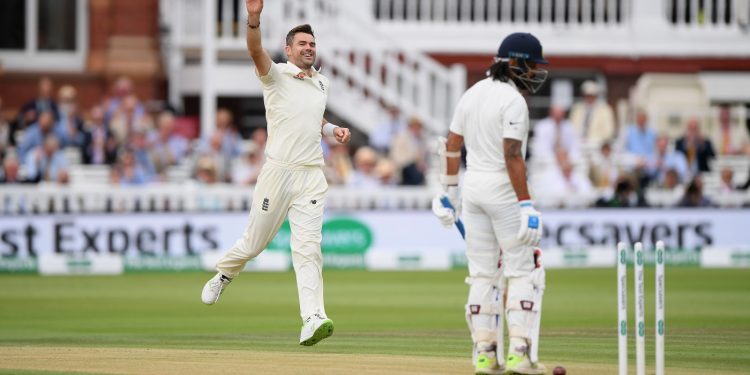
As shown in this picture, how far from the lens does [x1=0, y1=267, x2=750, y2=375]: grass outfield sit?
30.0ft

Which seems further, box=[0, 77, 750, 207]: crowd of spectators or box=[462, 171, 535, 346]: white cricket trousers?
box=[0, 77, 750, 207]: crowd of spectators

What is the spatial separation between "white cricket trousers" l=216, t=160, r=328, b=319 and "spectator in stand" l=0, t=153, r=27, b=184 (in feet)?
32.6

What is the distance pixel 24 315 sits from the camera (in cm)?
1303

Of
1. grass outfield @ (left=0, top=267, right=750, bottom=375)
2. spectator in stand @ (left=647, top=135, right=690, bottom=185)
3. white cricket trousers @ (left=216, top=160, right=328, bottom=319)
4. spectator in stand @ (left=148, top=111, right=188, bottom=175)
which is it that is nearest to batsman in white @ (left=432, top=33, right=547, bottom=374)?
grass outfield @ (left=0, top=267, right=750, bottom=375)

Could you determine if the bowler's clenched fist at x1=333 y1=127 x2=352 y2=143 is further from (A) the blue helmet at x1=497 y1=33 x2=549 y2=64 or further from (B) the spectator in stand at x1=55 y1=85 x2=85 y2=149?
(B) the spectator in stand at x1=55 y1=85 x2=85 y2=149

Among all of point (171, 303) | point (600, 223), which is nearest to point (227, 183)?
point (600, 223)

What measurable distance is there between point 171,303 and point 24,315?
1605 millimetres

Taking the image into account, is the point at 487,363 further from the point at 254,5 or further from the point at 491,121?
the point at 254,5

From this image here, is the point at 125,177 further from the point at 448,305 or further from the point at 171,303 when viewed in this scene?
the point at 448,305

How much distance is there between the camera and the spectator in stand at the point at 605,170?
67.4 ft

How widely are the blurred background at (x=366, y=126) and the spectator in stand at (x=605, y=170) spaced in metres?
0.03

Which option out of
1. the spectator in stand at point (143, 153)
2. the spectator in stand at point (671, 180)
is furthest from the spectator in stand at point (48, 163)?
the spectator in stand at point (671, 180)

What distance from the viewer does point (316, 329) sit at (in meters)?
9.02

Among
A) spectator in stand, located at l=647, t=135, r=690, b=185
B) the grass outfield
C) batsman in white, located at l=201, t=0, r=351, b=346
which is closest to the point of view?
the grass outfield
